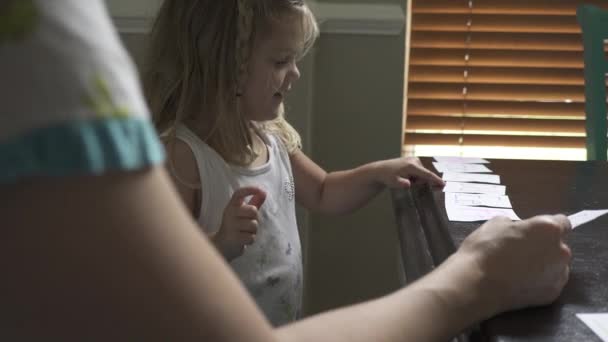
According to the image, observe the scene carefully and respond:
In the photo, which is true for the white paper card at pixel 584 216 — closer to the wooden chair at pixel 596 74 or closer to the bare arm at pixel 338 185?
the bare arm at pixel 338 185

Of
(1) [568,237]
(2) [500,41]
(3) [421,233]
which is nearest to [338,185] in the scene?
(3) [421,233]

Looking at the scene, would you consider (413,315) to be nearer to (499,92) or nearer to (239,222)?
(239,222)

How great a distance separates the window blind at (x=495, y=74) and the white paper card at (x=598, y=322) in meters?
1.84

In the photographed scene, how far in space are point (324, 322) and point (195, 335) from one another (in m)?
0.21

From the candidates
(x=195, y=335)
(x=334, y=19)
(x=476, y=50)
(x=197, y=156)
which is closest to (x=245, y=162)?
(x=197, y=156)

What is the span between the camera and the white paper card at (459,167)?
5.07 ft

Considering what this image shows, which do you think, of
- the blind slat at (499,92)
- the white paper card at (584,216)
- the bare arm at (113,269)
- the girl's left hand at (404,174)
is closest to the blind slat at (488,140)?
the blind slat at (499,92)

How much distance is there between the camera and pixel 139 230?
0.37 m

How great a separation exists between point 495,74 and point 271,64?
1285 mm

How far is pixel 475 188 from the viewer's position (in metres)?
1.37

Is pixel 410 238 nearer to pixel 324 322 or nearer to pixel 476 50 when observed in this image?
pixel 324 322

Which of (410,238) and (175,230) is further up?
(175,230)

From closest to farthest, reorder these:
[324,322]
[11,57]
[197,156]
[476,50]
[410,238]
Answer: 1. [11,57]
2. [324,322]
3. [410,238]
4. [197,156]
5. [476,50]

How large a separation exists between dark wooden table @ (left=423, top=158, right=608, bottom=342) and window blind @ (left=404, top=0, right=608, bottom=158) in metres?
0.90
